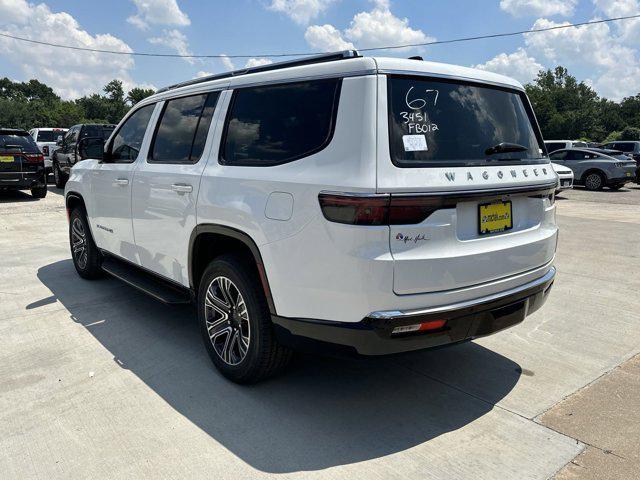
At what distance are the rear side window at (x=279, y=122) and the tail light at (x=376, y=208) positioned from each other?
37cm

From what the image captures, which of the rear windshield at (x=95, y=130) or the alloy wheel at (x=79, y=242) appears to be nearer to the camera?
the alloy wheel at (x=79, y=242)

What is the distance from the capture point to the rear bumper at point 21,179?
12.2 m

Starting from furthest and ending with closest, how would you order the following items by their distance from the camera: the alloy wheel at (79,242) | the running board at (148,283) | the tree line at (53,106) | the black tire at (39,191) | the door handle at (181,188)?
the tree line at (53,106), the black tire at (39,191), the alloy wheel at (79,242), the running board at (148,283), the door handle at (181,188)

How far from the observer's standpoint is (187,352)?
3.92 m

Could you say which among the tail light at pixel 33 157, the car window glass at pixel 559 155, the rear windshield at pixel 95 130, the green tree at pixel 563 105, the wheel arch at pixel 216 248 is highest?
the green tree at pixel 563 105

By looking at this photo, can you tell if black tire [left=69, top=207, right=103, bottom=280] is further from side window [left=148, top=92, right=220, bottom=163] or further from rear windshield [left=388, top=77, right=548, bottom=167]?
rear windshield [left=388, top=77, right=548, bottom=167]

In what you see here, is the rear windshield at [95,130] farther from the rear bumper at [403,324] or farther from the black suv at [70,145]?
the rear bumper at [403,324]

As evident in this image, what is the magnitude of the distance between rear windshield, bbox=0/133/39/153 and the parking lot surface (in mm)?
8878

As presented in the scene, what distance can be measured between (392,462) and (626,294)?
4079mm

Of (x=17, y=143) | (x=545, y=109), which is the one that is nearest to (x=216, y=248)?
(x=17, y=143)

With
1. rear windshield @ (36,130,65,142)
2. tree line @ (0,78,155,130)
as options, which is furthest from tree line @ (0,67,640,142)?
rear windshield @ (36,130,65,142)

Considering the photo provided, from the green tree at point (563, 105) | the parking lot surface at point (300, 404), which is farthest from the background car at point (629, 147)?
the green tree at point (563, 105)

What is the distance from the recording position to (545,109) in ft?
279

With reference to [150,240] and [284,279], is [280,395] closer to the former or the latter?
[284,279]
